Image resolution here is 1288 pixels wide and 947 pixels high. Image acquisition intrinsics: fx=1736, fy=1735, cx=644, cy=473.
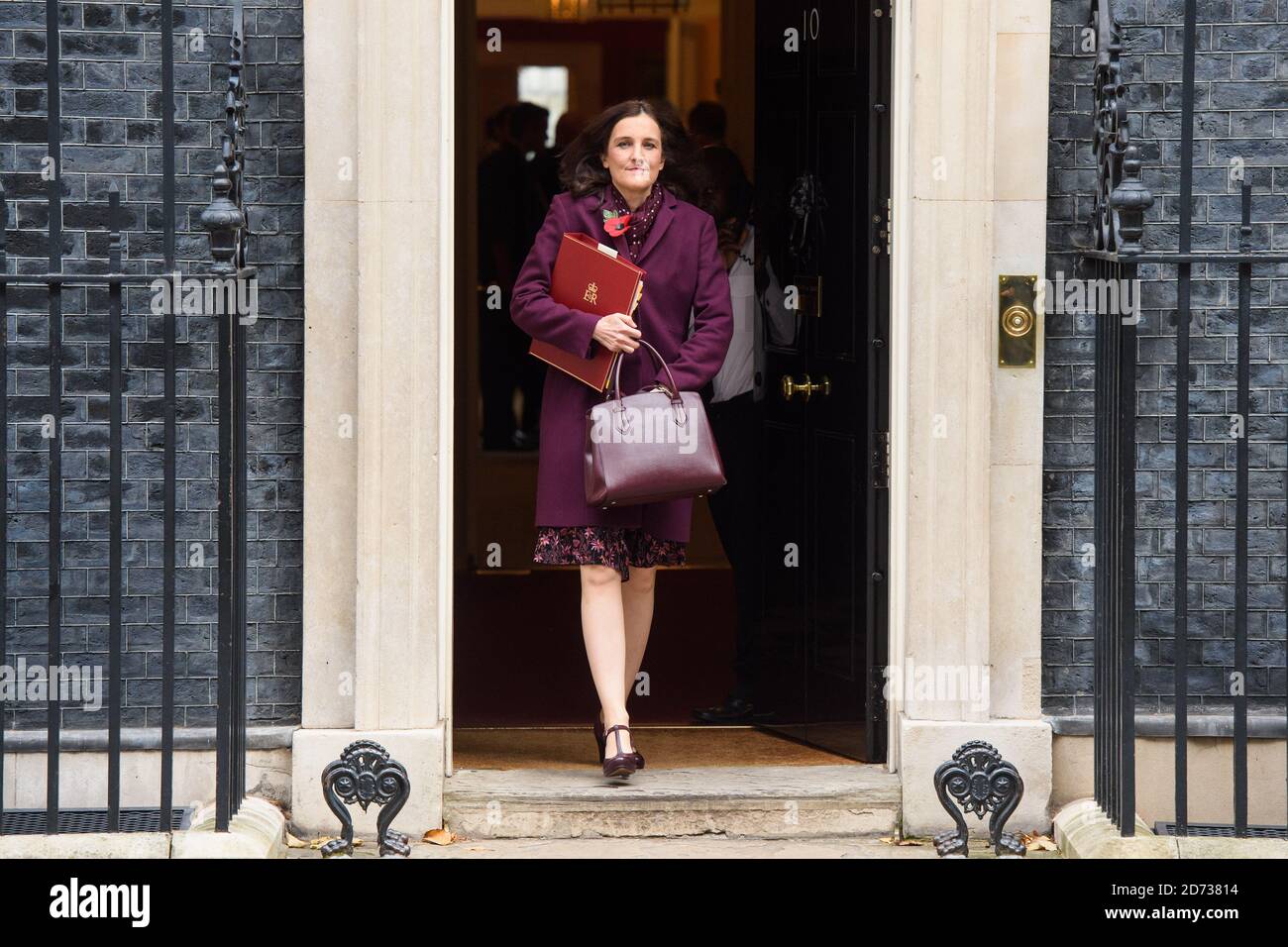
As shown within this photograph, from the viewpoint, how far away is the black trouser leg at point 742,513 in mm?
6738

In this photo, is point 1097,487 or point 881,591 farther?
point 881,591

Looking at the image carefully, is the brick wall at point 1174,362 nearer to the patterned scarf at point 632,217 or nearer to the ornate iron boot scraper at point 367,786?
the patterned scarf at point 632,217

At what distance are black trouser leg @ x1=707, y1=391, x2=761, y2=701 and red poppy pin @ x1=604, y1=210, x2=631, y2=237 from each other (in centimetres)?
121

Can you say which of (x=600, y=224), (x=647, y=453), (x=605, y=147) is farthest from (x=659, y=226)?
(x=647, y=453)

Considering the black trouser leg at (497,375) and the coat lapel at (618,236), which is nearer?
the coat lapel at (618,236)

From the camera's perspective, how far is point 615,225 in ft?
19.0

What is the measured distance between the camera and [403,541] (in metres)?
5.66

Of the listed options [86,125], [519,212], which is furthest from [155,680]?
[519,212]

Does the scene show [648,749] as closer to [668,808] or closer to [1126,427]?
[668,808]

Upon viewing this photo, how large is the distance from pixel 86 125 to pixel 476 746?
101 inches

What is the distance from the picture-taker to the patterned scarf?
19.0 feet

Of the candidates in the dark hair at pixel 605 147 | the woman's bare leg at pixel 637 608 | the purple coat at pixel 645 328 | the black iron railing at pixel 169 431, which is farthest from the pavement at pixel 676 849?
the dark hair at pixel 605 147

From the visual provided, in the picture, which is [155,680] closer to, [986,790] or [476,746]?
[476,746]

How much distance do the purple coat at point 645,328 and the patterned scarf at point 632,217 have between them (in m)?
0.02
